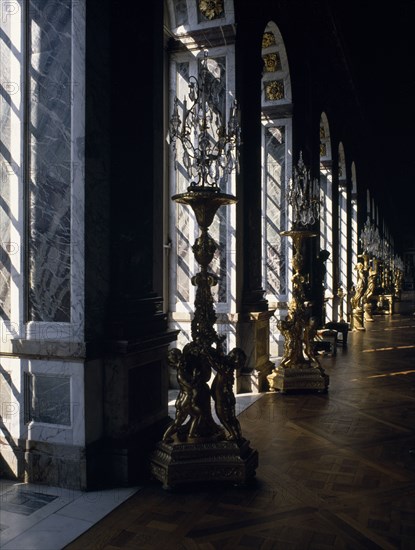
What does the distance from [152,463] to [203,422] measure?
1.64ft

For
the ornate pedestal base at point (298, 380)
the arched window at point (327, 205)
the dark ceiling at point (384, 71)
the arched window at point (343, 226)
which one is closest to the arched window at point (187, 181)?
the ornate pedestal base at point (298, 380)

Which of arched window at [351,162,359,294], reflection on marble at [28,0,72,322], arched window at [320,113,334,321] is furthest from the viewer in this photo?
arched window at [351,162,359,294]

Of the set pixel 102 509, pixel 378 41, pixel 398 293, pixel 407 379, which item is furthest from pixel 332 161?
pixel 398 293

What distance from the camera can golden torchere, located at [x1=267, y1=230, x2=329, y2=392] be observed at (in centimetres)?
739

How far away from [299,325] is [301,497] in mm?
4092

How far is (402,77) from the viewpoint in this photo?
1891 centimetres

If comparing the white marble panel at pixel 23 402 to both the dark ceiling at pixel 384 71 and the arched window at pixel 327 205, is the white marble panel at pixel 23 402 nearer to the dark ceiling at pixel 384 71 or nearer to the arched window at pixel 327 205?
the dark ceiling at pixel 384 71

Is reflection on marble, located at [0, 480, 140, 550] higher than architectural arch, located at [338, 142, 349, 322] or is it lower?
lower

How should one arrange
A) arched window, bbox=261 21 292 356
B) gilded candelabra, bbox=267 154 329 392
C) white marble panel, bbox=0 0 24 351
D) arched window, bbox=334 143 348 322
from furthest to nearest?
arched window, bbox=334 143 348 322 → arched window, bbox=261 21 292 356 → gilded candelabra, bbox=267 154 329 392 → white marble panel, bbox=0 0 24 351

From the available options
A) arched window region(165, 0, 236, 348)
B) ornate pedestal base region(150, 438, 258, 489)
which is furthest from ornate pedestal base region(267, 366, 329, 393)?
ornate pedestal base region(150, 438, 258, 489)

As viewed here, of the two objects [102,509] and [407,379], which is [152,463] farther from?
[407,379]

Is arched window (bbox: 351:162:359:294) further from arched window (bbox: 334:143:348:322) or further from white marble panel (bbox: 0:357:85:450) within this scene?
white marble panel (bbox: 0:357:85:450)

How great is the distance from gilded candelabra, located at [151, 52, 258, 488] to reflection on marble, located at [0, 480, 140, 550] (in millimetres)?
460

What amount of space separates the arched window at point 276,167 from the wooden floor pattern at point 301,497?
4.26 metres
